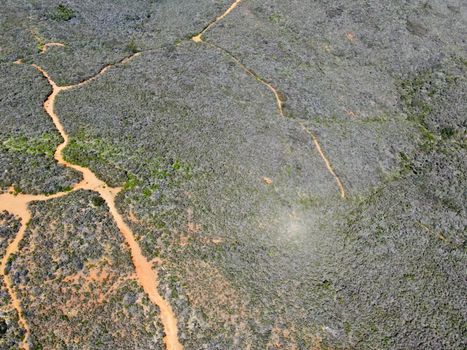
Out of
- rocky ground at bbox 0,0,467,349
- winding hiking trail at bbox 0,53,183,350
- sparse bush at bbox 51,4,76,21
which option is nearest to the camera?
winding hiking trail at bbox 0,53,183,350

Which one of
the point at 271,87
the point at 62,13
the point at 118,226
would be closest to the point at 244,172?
the point at 118,226

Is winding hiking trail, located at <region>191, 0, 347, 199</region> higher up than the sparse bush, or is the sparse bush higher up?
the sparse bush

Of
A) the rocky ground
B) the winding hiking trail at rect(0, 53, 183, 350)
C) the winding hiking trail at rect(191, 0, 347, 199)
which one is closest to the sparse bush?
the rocky ground

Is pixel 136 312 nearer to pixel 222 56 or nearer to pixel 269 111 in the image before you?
pixel 269 111

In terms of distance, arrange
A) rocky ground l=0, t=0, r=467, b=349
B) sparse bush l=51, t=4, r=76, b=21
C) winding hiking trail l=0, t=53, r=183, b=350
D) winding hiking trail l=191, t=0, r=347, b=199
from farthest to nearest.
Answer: sparse bush l=51, t=4, r=76, b=21 < winding hiking trail l=191, t=0, r=347, b=199 < rocky ground l=0, t=0, r=467, b=349 < winding hiking trail l=0, t=53, r=183, b=350

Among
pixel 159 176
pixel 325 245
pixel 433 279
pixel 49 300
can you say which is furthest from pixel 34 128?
pixel 433 279

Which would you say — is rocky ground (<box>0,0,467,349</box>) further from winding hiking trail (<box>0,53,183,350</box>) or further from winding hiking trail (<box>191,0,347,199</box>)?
winding hiking trail (<box>0,53,183,350</box>)

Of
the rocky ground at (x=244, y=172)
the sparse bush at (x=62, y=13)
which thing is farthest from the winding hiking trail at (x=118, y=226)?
the sparse bush at (x=62, y=13)

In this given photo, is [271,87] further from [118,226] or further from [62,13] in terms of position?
[62,13]

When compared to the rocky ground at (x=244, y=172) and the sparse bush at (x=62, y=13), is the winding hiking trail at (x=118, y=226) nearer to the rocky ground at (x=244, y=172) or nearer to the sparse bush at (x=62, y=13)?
the rocky ground at (x=244, y=172)
